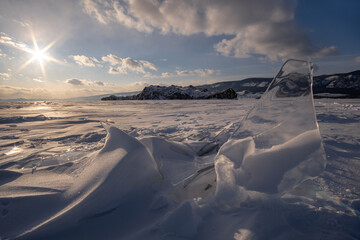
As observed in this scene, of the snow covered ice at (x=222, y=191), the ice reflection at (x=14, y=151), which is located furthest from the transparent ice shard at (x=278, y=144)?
the ice reflection at (x=14, y=151)

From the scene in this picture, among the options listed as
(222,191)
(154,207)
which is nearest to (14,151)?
(154,207)

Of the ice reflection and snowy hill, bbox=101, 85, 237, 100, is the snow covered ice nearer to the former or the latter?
the ice reflection

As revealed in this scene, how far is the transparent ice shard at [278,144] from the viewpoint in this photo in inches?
37.4

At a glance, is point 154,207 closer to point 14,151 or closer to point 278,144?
point 278,144

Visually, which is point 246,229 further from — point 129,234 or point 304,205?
point 129,234

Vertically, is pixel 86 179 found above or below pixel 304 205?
above

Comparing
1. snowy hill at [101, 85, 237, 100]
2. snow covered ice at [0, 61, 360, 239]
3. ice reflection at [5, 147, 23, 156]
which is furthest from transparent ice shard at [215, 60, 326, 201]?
snowy hill at [101, 85, 237, 100]

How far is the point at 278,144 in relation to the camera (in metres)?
1.16

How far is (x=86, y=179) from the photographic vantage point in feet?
3.35

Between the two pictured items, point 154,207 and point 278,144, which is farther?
point 278,144

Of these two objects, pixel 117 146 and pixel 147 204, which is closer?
pixel 147 204

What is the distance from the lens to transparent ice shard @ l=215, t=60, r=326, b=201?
3.12 feet

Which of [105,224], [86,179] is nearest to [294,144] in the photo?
[105,224]

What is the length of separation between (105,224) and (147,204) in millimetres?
243
